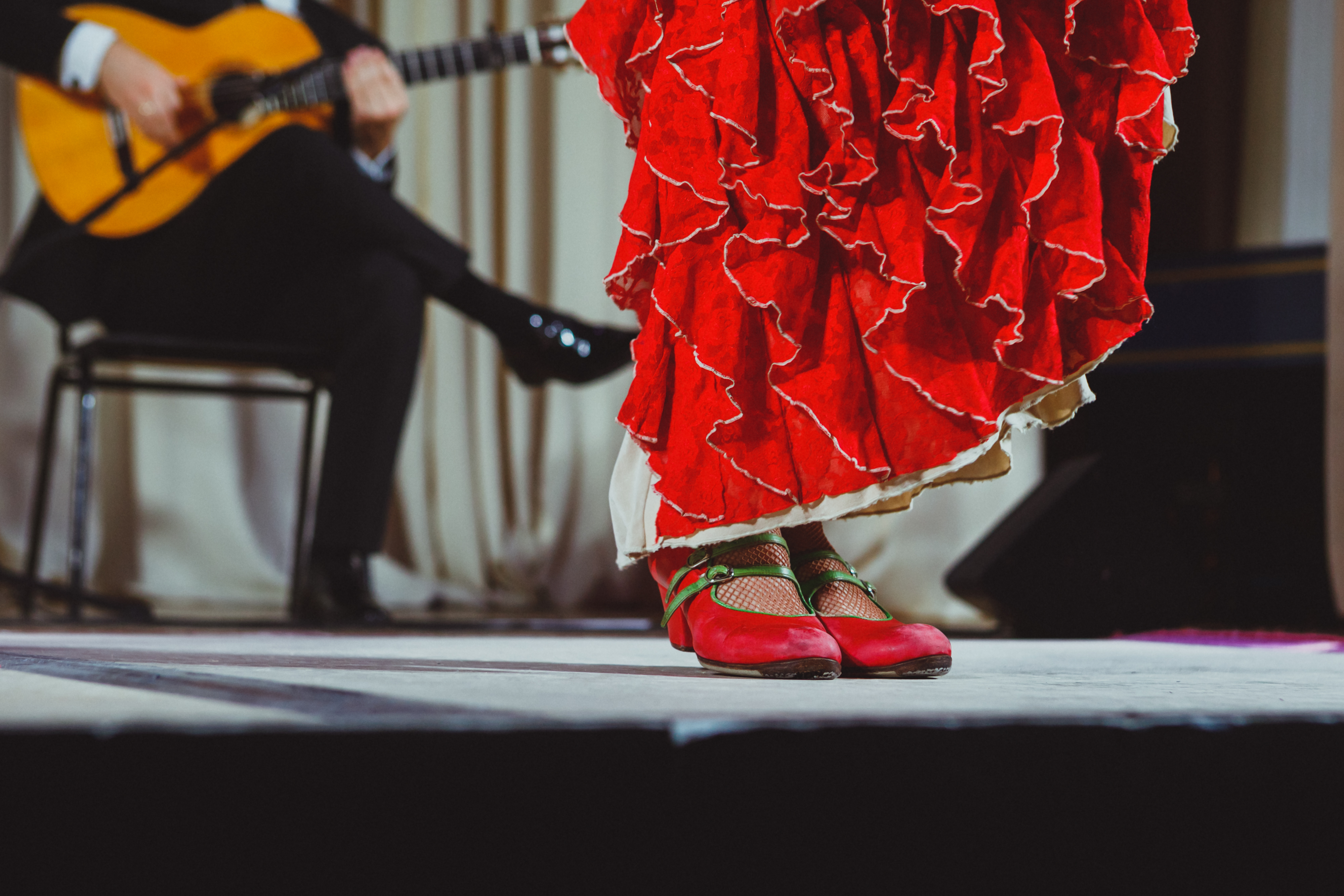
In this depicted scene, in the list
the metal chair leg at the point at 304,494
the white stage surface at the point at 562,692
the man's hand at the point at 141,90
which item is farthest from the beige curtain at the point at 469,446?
the white stage surface at the point at 562,692

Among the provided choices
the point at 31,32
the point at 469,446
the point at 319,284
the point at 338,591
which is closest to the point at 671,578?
the point at 338,591

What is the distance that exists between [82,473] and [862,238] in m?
1.32

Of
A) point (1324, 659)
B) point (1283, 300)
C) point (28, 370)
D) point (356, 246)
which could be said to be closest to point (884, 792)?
point (1324, 659)

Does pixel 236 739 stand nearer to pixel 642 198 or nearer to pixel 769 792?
pixel 769 792

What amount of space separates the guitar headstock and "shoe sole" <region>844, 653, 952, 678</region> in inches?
49.0

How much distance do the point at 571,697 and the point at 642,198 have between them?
1.20 ft

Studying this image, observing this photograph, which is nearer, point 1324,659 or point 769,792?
point 769,792

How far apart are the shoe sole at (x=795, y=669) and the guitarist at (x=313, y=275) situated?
961 mm

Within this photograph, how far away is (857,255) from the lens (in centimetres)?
69

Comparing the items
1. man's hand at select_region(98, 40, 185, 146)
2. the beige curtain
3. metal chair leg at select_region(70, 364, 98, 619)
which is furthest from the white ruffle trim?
the beige curtain

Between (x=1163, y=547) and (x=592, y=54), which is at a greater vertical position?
(x=592, y=54)

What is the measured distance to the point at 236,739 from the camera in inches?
14.6

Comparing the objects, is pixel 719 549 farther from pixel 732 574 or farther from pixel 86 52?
pixel 86 52

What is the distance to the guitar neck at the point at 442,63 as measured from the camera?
66.5 inches
